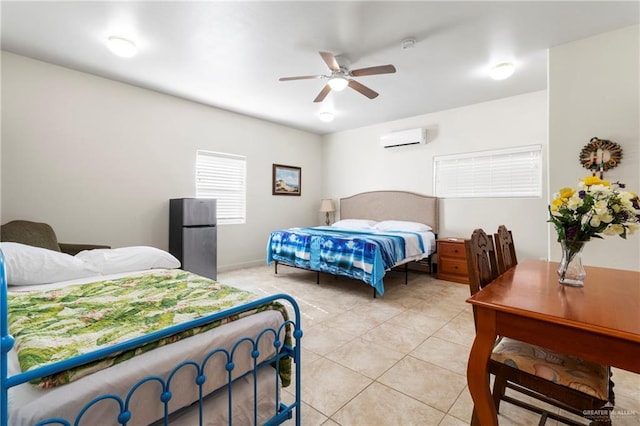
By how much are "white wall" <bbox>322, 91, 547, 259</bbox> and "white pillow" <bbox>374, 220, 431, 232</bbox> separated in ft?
1.40

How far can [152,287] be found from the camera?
189 centimetres

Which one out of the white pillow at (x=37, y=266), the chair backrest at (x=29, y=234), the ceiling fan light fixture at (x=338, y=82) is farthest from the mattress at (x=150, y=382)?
the ceiling fan light fixture at (x=338, y=82)

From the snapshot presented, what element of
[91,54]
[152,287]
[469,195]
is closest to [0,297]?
[152,287]

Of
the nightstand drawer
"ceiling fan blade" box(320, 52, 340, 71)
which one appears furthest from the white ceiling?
the nightstand drawer

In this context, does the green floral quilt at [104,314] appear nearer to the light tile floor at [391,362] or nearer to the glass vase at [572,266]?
the light tile floor at [391,362]

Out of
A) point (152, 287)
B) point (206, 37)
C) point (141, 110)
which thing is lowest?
point (152, 287)

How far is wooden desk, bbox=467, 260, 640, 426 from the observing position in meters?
0.98

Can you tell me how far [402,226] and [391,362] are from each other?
2.84m

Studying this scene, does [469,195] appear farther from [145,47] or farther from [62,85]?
[62,85]

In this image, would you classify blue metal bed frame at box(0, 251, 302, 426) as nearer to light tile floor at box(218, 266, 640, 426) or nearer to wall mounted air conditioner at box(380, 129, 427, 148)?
light tile floor at box(218, 266, 640, 426)

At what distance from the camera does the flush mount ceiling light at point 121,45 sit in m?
2.61

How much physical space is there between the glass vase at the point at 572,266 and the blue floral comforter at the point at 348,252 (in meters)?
1.99

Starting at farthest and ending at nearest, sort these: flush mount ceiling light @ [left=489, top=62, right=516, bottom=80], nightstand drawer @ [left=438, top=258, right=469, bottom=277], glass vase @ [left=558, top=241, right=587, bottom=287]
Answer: nightstand drawer @ [left=438, top=258, right=469, bottom=277] → flush mount ceiling light @ [left=489, top=62, right=516, bottom=80] → glass vase @ [left=558, top=241, right=587, bottom=287]

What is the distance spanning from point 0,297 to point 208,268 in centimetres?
340
